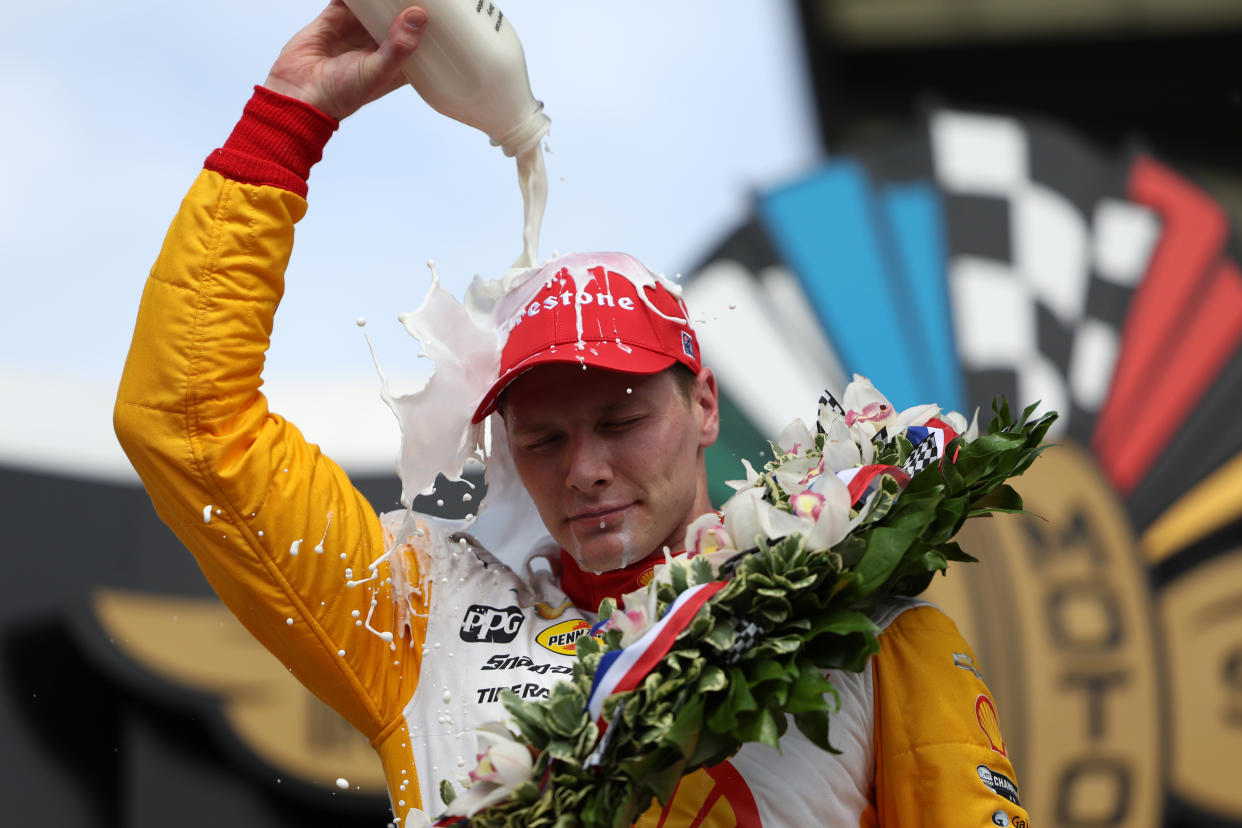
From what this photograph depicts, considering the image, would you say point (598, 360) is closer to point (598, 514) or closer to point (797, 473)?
point (598, 514)

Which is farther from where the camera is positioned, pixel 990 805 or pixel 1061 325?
pixel 1061 325

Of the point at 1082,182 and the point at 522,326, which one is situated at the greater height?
the point at 522,326

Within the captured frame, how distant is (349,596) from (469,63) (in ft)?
2.80

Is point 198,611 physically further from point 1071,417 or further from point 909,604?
point 1071,417

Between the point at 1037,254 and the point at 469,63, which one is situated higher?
the point at 469,63

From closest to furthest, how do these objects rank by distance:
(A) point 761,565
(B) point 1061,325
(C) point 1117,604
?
(A) point 761,565 < (C) point 1117,604 < (B) point 1061,325

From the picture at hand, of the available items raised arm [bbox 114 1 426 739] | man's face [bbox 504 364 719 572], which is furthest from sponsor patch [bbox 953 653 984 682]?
raised arm [bbox 114 1 426 739]

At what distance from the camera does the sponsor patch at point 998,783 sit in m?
1.52

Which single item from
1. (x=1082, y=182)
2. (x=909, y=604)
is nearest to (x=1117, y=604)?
(x=1082, y=182)

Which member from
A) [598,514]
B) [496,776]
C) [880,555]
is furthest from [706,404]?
[496,776]

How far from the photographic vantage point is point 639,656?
139 cm

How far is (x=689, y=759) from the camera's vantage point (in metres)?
1.38

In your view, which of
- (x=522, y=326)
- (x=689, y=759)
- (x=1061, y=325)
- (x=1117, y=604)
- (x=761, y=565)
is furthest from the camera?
(x=1061, y=325)

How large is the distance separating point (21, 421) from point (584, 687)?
Result: 98.2 inches
